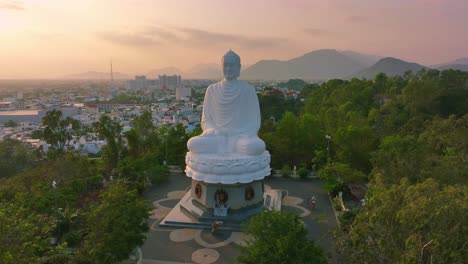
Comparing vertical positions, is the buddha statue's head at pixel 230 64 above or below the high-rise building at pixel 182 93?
above

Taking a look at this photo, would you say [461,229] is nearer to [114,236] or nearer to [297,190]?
[114,236]

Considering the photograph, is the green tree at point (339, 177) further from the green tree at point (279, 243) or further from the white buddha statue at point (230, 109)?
the green tree at point (279, 243)

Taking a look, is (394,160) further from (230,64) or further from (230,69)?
(230,64)

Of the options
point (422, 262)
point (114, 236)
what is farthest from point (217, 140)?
point (422, 262)

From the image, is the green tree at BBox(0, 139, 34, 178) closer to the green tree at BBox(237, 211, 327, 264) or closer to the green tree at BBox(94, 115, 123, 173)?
the green tree at BBox(94, 115, 123, 173)

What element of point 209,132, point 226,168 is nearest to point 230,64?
point 209,132

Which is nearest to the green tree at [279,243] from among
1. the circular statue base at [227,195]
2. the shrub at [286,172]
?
the circular statue base at [227,195]
